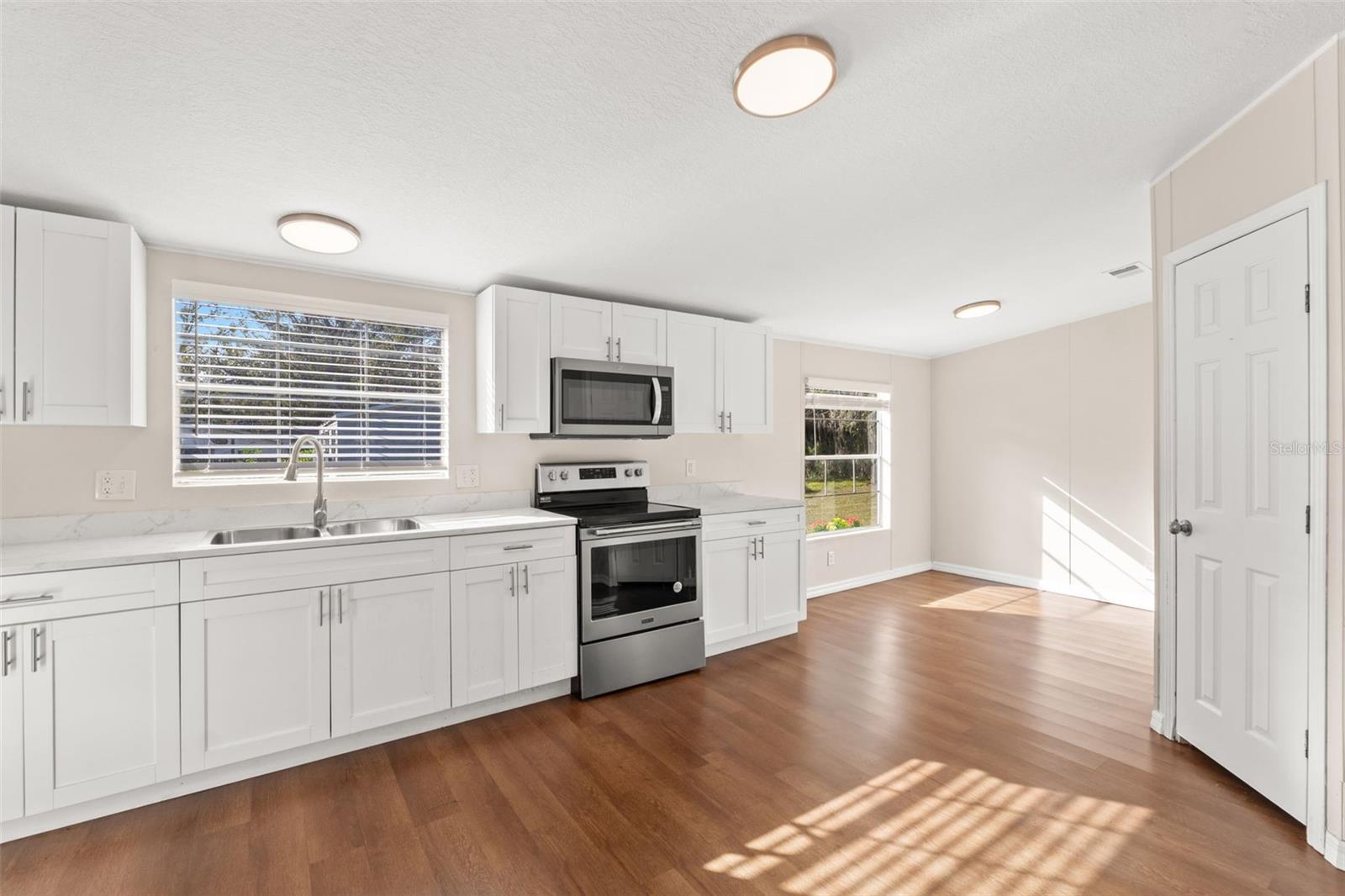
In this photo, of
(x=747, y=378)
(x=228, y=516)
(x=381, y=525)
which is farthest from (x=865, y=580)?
(x=228, y=516)

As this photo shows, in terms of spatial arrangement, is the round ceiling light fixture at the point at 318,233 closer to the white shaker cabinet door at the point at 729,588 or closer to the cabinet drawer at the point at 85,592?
the cabinet drawer at the point at 85,592

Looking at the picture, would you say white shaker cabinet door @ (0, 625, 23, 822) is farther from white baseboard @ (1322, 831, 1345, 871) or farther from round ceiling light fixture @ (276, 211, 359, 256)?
white baseboard @ (1322, 831, 1345, 871)

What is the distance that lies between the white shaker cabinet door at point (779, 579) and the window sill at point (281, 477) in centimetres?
211

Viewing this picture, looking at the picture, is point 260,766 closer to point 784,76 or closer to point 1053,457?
point 784,76

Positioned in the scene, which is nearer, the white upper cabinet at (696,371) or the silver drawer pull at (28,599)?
the silver drawer pull at (28,599)

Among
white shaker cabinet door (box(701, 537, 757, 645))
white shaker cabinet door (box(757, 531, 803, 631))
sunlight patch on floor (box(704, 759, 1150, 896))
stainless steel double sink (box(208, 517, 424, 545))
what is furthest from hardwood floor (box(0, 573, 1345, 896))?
stainless steel double sink (box(208, 517, 424, 545))

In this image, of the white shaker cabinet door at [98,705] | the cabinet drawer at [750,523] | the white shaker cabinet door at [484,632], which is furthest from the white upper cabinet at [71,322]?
the cabinet drawer at [750,523]

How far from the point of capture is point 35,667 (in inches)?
77.6

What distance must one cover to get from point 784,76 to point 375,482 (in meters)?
2.74

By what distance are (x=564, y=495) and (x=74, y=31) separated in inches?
107

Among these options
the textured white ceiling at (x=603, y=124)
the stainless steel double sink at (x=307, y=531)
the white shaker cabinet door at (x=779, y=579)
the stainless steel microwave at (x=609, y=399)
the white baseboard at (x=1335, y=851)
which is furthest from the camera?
the white shaker cabinet door at (x=779, y=579)

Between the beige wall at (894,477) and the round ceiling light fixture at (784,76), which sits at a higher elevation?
the round ceiling light fixture at (784,76)

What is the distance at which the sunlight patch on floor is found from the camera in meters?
1.78

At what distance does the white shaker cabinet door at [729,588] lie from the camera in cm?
365
